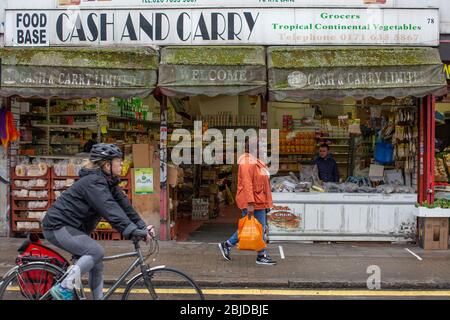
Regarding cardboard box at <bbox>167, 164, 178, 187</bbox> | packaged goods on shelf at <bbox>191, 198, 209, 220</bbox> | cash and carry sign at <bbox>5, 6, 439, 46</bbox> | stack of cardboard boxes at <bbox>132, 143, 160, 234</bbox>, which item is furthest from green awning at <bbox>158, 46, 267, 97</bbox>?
packaged goods on shelf at <bbox>191, 198, 209, 220</bbox>

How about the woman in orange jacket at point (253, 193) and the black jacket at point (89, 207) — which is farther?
the woman in orange jacket at point (253, 193)

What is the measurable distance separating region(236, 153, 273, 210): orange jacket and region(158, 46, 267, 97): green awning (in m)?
1.33

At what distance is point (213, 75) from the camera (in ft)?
27.5

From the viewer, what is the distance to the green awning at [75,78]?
8.37 metres

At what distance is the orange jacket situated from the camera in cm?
735

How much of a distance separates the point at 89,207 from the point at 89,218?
0.15m

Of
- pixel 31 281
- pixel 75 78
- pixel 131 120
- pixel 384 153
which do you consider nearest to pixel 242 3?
pixel 75 78

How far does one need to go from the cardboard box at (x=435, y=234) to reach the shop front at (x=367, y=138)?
38cm

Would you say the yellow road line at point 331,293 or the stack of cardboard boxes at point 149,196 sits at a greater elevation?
the stack of cardboard boxes at point 149,196

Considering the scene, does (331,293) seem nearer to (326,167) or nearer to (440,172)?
(326,167)

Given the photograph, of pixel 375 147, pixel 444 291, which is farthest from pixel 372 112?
pixel 444 291

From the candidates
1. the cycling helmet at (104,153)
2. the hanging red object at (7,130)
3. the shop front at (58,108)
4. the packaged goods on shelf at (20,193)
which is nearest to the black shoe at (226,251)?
the shop front at (58,108)

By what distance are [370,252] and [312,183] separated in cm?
185

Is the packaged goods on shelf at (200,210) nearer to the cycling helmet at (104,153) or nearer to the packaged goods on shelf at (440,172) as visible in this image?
the packaged goods on shelf at (440,172)
